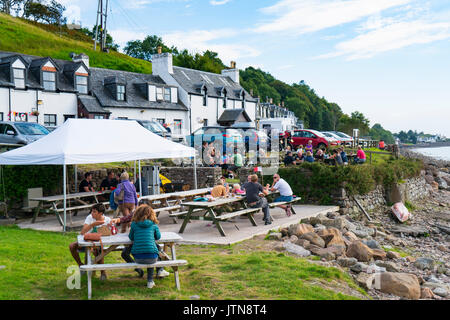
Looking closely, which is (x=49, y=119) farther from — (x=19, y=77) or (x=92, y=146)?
(x=92, y=146)

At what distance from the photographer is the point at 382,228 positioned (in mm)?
15297

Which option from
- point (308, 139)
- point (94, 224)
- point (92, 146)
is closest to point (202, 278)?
point (94, 224)

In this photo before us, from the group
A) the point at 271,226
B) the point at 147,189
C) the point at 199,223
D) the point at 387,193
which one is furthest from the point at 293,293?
the point at 387,193

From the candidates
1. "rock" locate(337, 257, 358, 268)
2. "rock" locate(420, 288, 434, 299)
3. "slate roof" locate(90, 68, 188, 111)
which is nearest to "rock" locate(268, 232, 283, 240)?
"rock" locate(337, 257, 358, 268)

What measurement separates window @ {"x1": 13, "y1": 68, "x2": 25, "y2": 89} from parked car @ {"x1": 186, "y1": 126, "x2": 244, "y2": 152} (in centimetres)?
1317

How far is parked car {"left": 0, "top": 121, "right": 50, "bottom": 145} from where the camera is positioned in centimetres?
1777

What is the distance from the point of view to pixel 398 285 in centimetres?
715

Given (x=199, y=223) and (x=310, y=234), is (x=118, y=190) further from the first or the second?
(x=310, y=234)

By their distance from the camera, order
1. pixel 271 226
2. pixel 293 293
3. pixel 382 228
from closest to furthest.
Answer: pixel 293 293
pixel 271 226
pixel 382 228

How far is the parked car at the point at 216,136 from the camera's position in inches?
901

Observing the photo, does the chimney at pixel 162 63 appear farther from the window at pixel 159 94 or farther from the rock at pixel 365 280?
the rock at pixel 365 280

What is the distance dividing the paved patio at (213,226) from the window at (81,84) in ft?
68.2

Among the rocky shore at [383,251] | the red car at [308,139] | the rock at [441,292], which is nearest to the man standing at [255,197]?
the rocky shore at [383,251]
